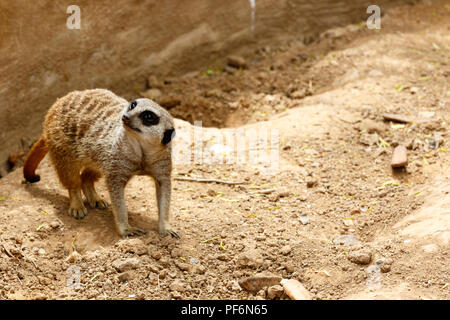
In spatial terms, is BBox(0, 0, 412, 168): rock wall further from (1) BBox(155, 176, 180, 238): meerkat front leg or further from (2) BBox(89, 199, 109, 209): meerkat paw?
(1) BBox(155, 176, 180, 238): meerkat front leg

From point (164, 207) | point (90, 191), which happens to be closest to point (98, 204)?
point (90, 191)

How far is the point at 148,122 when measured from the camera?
3066 millimetres

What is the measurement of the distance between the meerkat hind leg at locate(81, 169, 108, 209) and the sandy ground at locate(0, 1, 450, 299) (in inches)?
5.8

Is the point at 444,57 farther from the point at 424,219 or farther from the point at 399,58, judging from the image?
the point at 424,219

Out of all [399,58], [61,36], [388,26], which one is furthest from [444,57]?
[61,36]

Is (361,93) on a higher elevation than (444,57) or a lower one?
lower

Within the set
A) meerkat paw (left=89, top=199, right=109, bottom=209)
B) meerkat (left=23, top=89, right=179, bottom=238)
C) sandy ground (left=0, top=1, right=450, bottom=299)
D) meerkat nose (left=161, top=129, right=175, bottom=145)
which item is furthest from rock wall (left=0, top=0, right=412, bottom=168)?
meerkat nose (left=161, top=129, right=175, bottom=145)

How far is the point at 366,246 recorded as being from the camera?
3.10 metres

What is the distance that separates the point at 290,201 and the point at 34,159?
1.85 m

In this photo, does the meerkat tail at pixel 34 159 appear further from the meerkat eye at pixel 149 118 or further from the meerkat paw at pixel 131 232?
the meerkat eye at pixel 149 118

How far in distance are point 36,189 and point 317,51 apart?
11.4 ft

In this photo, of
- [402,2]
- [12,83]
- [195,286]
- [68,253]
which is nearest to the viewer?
[195,286]

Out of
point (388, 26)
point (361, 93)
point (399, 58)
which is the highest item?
point (388, 26)

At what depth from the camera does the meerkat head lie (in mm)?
3035
